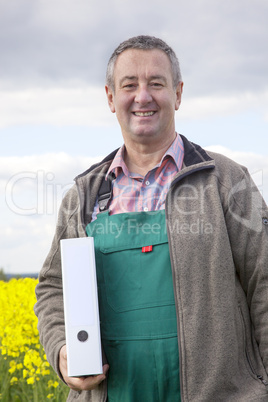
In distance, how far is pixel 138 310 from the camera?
7.26 ft

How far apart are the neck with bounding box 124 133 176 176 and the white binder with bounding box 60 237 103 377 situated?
0.51 m

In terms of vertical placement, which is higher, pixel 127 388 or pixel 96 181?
pixel 96 181

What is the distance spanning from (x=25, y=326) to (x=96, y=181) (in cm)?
279

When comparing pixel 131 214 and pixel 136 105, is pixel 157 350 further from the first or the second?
pixel 136 105

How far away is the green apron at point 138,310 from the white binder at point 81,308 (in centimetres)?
13

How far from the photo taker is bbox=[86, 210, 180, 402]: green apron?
2154 millimetres

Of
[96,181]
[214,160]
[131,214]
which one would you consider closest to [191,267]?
[131,214]

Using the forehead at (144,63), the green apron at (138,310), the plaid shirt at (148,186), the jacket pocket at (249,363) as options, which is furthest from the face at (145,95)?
the jacket pocket at (249,363)

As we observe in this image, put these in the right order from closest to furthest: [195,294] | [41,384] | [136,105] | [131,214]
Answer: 1. [195,294]
2. [131,214]
3. [136,105]
4. [41,384]

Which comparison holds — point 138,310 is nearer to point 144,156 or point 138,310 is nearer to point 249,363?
point 249,363

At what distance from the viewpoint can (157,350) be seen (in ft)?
7.07

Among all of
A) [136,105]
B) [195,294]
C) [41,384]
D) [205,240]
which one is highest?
[136,105]

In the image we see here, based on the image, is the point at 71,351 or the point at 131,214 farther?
the point at 131,214

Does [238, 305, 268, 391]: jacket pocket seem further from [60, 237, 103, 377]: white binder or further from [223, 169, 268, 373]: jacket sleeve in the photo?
[60, 237, 103, 377]: white binder
